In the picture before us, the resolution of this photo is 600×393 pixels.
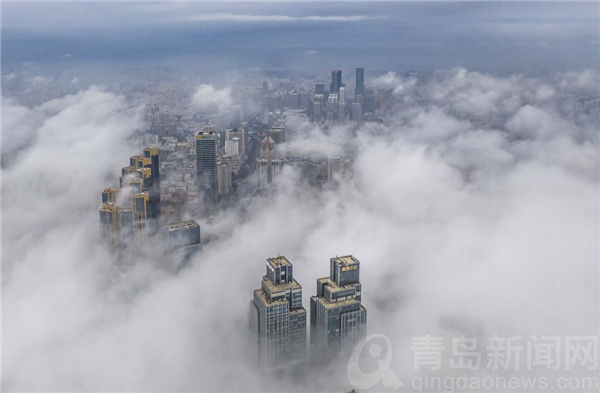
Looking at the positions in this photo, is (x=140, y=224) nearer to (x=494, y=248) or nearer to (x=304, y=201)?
(x=304, y=201)

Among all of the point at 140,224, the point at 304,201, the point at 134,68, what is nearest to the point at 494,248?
the point at 304,201

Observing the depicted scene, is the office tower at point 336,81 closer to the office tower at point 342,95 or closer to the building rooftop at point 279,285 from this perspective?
the office tower at point 342,95

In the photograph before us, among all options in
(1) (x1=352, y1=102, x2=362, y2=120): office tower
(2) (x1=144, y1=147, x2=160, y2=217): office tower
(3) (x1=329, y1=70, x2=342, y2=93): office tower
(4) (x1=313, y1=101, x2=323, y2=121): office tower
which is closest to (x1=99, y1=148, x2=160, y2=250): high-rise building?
(2) (x1=144, y1=147, x2=160, y2=217): office tower

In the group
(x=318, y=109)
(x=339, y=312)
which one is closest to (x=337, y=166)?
(x=318, y=109)

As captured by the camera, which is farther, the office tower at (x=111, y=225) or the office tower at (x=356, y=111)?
the office tower at (x=356, y=111)

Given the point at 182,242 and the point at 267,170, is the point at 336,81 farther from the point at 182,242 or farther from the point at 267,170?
the point at 182,242

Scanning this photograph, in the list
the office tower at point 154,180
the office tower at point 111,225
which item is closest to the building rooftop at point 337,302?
the office tower at point 154,180
